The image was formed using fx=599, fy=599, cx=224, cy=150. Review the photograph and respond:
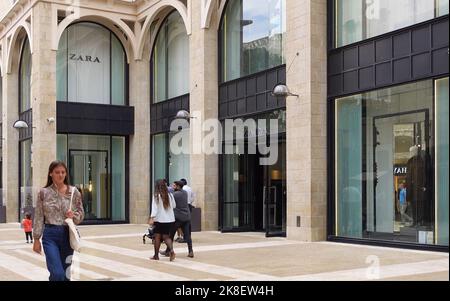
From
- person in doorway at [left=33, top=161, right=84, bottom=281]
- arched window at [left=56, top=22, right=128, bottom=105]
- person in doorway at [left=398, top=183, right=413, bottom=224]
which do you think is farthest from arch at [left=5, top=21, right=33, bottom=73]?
person in doorway at [left=33, top=161, right=84, bottom=281]

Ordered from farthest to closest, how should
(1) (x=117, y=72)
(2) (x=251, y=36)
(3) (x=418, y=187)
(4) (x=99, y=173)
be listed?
(1) (x=117, y=72) < (4) (x=99, y=173) < (2) (x=251, y=36) < (3) (x=418, y=187)

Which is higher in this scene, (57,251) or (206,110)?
(206,110)

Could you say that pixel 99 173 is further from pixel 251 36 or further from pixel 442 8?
pixel 442 8

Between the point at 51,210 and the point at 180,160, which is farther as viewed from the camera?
the point at 180,160

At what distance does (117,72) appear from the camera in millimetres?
26156

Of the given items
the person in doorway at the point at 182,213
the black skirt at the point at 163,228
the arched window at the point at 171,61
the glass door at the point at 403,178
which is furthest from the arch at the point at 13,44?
the glass door at the point at 403,178

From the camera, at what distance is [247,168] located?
779 inches

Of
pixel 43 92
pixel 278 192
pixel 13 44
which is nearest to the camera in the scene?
pixel 278 192

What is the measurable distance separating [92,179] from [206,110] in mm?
8083

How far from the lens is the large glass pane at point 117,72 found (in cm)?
2602

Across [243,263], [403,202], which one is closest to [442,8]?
[403,202]

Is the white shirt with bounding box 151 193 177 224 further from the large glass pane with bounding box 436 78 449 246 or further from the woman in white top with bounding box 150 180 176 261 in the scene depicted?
the large glass pane with bounding box 436 78 449 246

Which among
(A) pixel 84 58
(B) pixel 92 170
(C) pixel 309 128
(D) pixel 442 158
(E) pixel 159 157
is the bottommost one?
(B) pixel 92 170

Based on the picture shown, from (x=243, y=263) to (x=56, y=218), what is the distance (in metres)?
5.51
